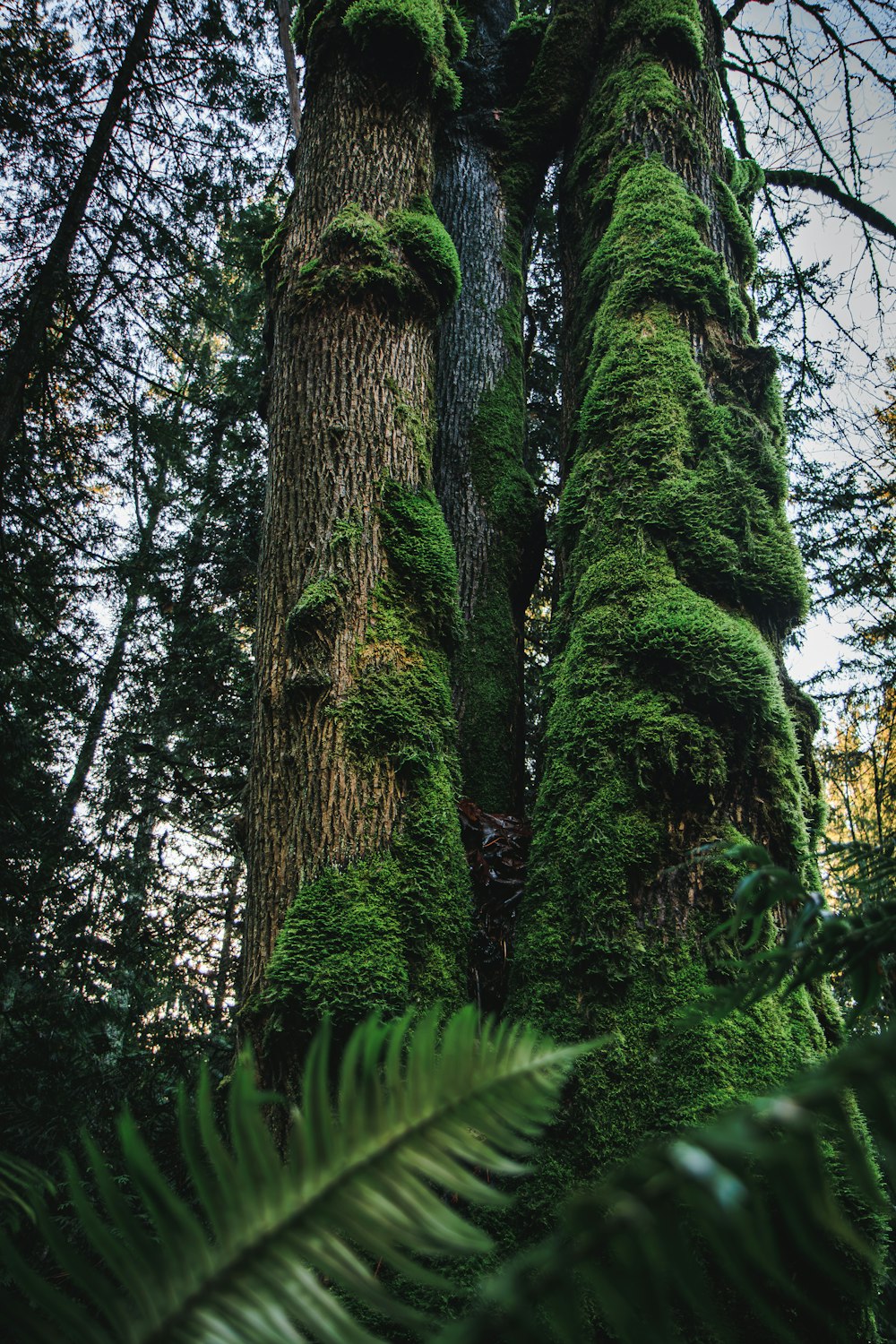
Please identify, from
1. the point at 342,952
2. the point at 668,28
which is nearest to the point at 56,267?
the point at 668,28

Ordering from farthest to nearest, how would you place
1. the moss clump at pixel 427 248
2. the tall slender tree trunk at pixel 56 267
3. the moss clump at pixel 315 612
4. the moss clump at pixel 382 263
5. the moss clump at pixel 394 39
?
the tall slender tree trunk at pixel 56 267 < the moss clump at pixel 394 39 < the moss clump at pixel 427 248 < the moss clump at pixel 382 263 < the moss clump at pixel 315 612

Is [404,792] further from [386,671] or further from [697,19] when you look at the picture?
[697,19]

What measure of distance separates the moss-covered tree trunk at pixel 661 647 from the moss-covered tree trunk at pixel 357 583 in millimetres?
439

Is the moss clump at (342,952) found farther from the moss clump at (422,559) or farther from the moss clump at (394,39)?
the moss clump at (394,39)

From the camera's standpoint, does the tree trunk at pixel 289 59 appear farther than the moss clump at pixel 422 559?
Yes

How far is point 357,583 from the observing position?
2617mm

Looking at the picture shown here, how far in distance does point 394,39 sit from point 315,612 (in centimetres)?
296

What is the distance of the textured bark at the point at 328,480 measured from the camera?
228 centimetres

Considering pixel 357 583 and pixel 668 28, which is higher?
pixel 668 28

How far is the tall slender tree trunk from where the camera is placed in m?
4.80

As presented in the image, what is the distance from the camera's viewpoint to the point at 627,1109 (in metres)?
1.87

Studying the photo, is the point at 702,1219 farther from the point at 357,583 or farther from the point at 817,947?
the point at 357,583

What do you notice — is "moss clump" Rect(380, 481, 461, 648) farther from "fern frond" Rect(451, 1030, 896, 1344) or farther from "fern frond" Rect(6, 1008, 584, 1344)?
"fern frond" Rect(451, 1030, 896, 1344)

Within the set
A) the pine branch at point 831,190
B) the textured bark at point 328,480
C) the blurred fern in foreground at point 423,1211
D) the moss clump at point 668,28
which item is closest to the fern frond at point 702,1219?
the blurred fern in foreground at point 423,1211
